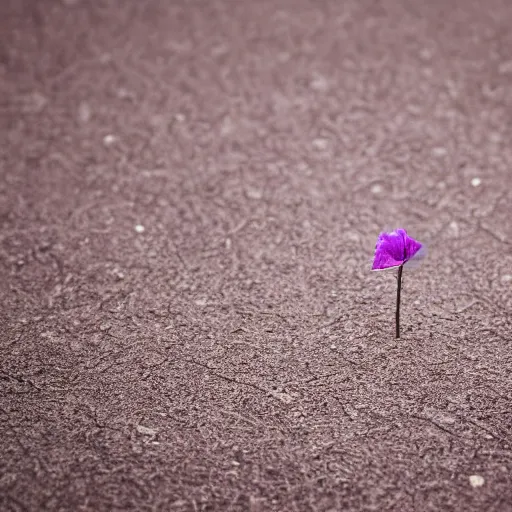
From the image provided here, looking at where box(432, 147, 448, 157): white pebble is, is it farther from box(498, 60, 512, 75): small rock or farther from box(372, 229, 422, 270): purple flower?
box(372, 229, 422, 270): purple flower

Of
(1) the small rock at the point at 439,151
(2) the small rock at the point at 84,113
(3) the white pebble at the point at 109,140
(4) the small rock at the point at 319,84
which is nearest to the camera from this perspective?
(1) the small rock at the point at 439,151

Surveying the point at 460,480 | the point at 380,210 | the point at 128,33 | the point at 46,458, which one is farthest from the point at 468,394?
the point at 128,33

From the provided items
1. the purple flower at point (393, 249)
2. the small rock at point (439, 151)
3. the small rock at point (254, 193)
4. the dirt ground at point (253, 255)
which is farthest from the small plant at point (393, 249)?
the small rock at point (439, 151)

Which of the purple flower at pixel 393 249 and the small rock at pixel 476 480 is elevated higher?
the purple flower at pixel 393 249

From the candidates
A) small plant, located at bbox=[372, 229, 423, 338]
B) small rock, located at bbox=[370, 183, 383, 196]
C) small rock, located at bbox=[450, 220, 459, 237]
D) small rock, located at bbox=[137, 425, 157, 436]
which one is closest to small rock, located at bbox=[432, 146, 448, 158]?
small rock, located at bbox=[370, 183, 383, 196]

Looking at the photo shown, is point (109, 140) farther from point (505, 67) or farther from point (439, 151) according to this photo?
point (505, 67)

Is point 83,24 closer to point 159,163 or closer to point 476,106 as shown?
point 159,163

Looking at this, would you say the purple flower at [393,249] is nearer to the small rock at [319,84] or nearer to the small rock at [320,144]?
the small rock at [320,144]
